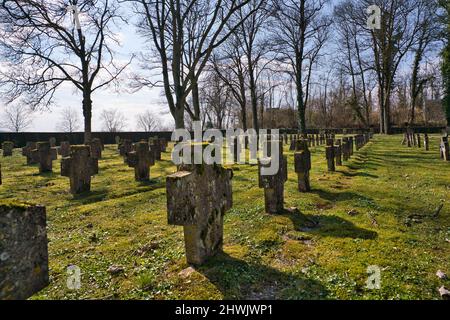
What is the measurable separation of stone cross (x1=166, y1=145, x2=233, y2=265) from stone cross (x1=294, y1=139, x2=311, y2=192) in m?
4.20

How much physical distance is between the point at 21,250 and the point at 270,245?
359 centimetres

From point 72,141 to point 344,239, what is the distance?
122 ft

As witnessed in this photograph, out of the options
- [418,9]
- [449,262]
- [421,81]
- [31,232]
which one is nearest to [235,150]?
[449,262]

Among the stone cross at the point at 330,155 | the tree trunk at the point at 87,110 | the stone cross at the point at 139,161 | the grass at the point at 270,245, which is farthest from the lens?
the tree trunk at the point at 87,110

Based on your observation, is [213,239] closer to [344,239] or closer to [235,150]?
[344,239]

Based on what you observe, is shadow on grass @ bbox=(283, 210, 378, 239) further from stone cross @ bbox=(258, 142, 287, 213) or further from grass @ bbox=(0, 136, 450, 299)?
stone cross @ bbox=(258, 142, 287, 213)

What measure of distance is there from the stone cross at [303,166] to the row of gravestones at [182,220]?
56.1 inches

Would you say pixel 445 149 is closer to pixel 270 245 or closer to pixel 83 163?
pixel 270 245

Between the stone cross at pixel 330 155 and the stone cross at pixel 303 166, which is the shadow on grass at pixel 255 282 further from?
the stone cross at pixel 330 155

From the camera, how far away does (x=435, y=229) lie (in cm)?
575

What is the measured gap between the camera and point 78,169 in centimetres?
1054

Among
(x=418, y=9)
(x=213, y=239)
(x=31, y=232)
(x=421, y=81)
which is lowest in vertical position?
(x=213, y=239)

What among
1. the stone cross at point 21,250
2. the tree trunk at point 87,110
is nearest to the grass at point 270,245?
the stone cross at point 21,250

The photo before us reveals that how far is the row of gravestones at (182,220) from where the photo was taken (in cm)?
Answer: 262
